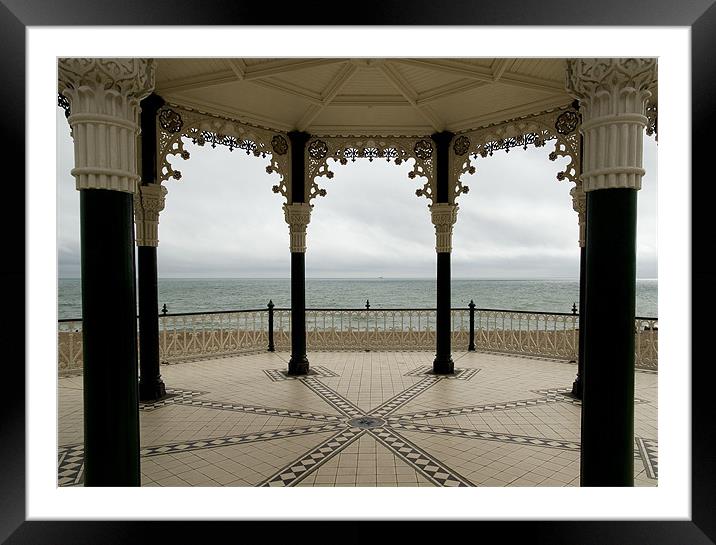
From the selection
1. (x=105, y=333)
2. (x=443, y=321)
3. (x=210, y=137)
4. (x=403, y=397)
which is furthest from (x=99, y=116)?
(x=443, y=321)

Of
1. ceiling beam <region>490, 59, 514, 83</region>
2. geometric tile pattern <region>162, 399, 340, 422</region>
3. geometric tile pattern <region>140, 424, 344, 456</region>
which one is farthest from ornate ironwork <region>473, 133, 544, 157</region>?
→ geometric tile pattern <region>140, 424, 344, 456</region>

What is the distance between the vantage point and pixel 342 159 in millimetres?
6922

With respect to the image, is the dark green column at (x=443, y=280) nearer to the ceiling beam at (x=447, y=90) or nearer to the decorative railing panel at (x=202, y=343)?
the ceiling beam at (x=447, y=90)

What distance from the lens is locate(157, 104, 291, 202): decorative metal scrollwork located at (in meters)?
5.59

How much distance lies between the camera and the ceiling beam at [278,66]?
4.49m

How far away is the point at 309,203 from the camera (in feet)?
22.9

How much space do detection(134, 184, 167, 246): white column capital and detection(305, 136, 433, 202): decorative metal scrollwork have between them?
2443 mm

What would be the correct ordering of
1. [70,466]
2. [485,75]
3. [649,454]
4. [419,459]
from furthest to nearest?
[485,75] < [649,454] < [419,459] < [70,466]

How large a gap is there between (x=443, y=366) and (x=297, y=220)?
3.74 m

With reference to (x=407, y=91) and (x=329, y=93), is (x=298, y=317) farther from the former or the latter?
(x=407, y=91)

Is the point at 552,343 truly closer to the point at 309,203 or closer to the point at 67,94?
the point at 309,203

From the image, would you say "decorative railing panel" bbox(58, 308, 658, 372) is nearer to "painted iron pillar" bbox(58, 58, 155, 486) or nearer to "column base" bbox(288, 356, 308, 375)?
"column base" bbox(288, 356, 308, 375)

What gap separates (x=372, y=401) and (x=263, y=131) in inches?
188

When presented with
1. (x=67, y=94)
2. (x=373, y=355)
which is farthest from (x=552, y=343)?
(x=67, y=94)
